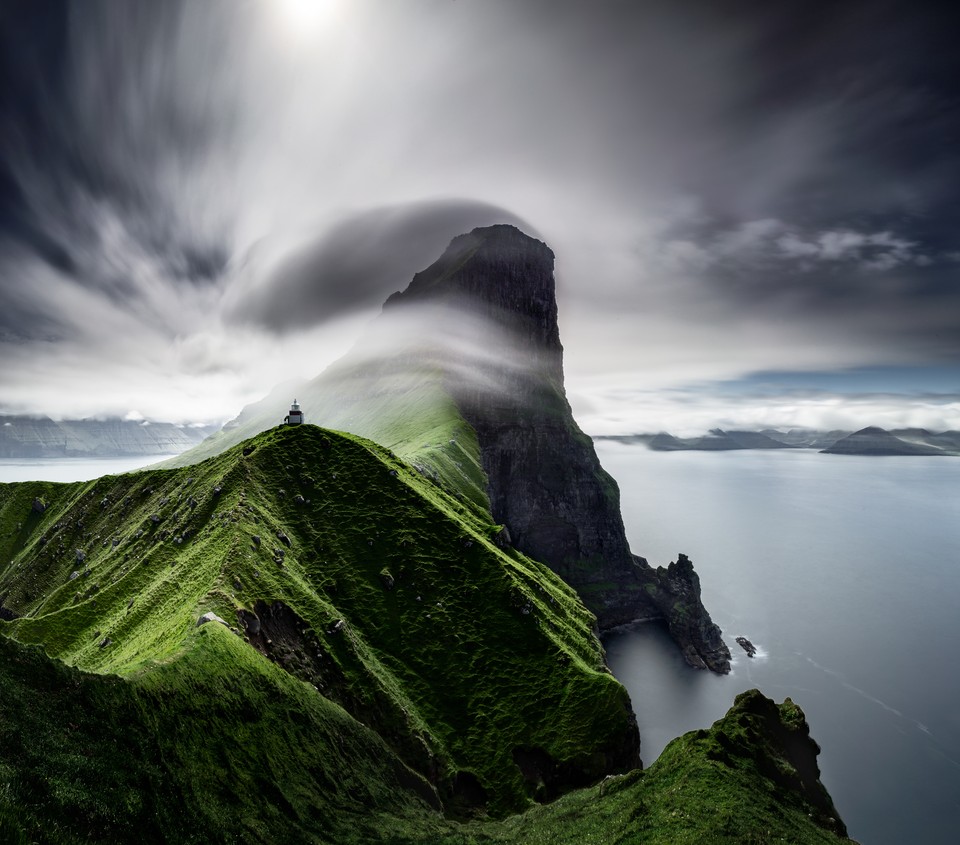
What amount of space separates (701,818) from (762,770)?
14.3m

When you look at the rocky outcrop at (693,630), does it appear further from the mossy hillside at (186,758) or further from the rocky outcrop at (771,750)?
the mossy hillside at (186,758)

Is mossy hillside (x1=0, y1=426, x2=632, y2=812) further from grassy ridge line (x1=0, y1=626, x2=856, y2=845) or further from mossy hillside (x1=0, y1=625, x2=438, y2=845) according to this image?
grassy ridge line (x1=0, y1=626, x2=856, y2=845)

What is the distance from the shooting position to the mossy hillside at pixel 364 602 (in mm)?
62344

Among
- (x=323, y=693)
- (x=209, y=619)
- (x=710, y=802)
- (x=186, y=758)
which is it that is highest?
(x=209, y=619)

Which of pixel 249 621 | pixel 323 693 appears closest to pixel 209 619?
pixel 249 621

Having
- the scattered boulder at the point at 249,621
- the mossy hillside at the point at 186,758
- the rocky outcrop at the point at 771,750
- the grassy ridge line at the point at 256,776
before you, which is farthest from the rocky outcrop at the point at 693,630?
the scattered boulder at the point at 249,621

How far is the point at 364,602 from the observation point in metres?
78.6

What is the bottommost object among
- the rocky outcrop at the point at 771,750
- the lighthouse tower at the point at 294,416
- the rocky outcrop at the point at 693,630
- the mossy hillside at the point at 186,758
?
the rocky outcrop at the point at 693,630

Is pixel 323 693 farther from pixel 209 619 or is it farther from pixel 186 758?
pixel 186 758

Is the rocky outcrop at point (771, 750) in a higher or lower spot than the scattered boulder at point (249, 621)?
lower

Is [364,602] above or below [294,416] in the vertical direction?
below

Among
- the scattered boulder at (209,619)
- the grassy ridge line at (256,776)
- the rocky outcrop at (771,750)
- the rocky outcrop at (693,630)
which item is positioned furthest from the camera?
the rocky outcrop at (693,630)

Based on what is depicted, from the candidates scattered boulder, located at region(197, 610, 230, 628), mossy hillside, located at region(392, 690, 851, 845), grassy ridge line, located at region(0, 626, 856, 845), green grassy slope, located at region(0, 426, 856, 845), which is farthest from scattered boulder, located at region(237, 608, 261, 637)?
mossy hillside, located at region(392, 690, 851, 845)

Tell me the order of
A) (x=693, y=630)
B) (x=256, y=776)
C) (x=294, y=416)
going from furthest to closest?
(x=693, y=630), (x=294, y=416), (x=256, y=776)
